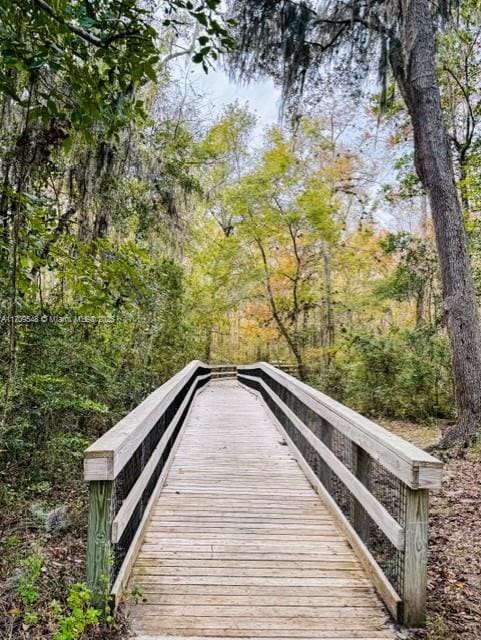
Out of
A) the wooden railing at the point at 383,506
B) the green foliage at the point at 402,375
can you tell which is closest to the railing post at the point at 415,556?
the wooden railing at the point at 383,506

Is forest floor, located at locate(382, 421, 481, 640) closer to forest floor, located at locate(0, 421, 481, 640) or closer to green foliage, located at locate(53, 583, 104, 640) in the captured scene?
forest floor, located at locate(0, 421, 481, 640)

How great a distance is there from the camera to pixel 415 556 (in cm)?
209

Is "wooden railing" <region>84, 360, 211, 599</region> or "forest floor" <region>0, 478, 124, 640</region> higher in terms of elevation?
"wooden railing" <region>84, 360, 211, 599</region>

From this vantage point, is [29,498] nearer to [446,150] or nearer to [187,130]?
[446,150]

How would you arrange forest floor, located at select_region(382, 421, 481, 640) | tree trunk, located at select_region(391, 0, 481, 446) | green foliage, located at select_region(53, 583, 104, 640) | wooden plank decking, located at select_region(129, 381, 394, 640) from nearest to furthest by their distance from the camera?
green foliage, located at select_region(53, 583, 104, 640) < wooden plank decking, located at select_region(129, 381, 394, 640) < forest floor, located at select_region(382, 421, 481, 640) < tree trunk, located at select_region(391, 0, 481, 446)

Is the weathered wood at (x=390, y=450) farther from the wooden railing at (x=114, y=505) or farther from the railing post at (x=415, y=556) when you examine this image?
the wooden railing at (x=114, y=505)

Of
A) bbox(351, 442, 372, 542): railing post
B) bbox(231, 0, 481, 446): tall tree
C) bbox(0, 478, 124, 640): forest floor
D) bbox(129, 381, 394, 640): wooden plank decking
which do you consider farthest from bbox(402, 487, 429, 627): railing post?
bbox(231, 0, 481, 446): tall tree

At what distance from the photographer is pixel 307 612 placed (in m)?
2.20

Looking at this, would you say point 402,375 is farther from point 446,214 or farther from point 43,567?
point 43,567

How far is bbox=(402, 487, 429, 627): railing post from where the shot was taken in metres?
2.07

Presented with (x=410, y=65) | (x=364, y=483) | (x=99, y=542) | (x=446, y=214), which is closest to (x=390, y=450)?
(x=364, y=483)

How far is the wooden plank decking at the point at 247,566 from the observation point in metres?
2.10

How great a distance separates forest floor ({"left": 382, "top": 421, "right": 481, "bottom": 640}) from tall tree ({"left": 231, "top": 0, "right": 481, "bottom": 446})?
38.1 inches

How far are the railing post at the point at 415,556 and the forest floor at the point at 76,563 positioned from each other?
0.25 ft
